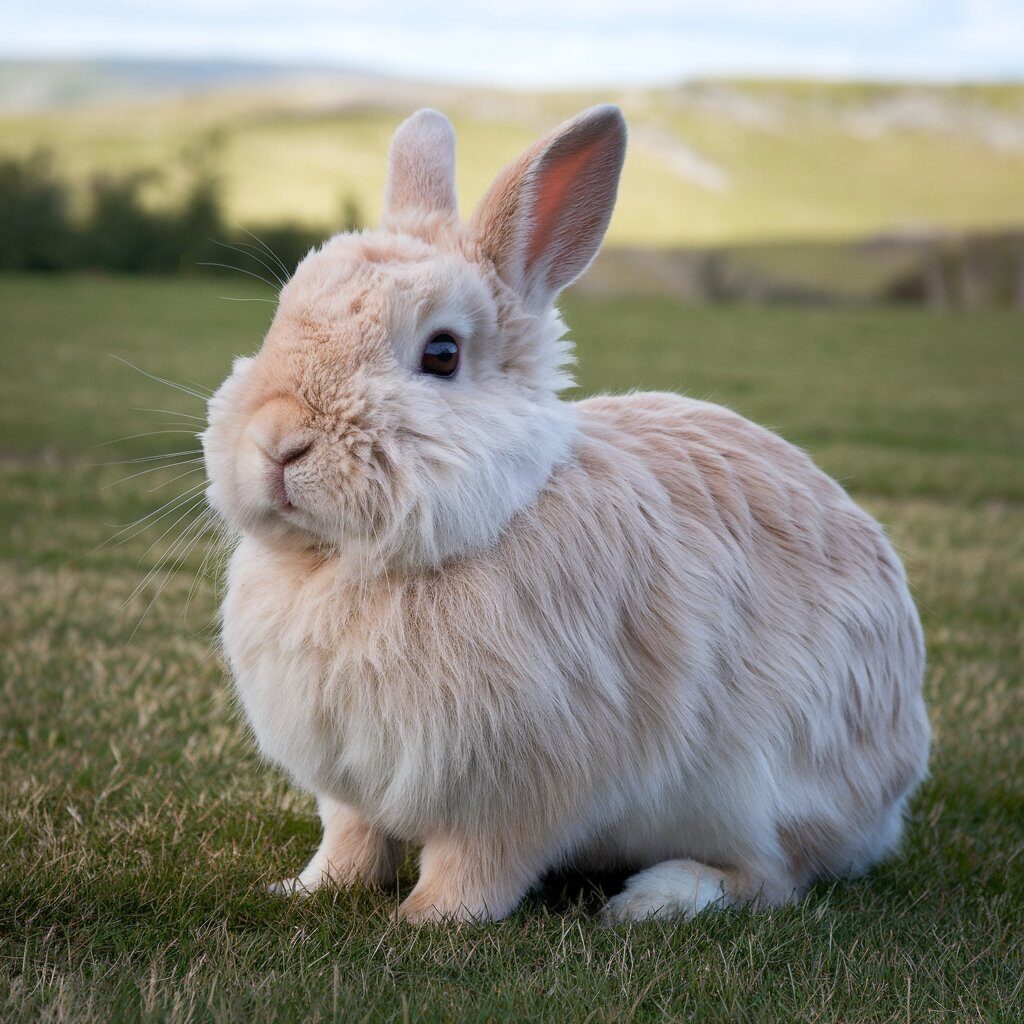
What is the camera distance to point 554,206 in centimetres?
250

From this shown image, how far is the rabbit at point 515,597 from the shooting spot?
2.17 metres

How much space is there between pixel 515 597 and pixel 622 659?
307mm

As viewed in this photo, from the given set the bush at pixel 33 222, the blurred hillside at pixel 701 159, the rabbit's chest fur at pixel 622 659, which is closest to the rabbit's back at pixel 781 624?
the rabbit's chest fur at pixel 622 659

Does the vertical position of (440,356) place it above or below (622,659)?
above

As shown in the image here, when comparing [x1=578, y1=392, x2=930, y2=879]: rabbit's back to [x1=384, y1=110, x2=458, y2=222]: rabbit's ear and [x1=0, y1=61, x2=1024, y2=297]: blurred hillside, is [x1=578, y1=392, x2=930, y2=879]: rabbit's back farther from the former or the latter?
[x1=0, y1=61, x2=1024, y2=297]: blurred hillside

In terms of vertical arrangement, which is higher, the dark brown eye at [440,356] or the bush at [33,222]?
the dark brown eye at [440,356]

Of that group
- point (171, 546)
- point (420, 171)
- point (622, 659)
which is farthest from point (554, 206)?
point (171, 546)

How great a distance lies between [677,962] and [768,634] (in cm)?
75

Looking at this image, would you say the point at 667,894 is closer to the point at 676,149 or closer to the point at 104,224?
the point at 104,224

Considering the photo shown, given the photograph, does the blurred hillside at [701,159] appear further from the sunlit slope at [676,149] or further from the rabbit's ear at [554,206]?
the rabbit's ear at [554,206]

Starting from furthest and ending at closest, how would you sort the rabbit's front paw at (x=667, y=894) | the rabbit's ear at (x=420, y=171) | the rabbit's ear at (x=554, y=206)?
the rabbit's ear at (x=420, y=171)
the rabbit's front paw at (x=667, y=894)
the rabbit's ear at (x=554, y=206)

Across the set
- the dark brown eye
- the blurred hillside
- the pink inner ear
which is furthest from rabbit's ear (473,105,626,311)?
the blurred hillside

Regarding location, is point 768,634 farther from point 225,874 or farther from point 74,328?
point 74,328

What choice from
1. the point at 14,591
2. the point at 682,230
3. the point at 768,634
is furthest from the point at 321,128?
the point at 768,634
